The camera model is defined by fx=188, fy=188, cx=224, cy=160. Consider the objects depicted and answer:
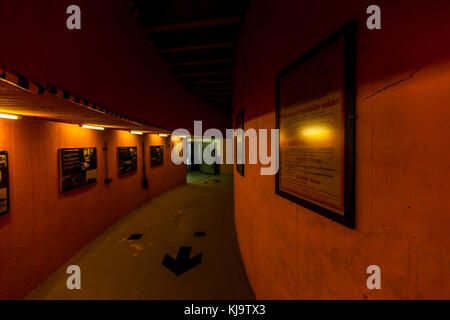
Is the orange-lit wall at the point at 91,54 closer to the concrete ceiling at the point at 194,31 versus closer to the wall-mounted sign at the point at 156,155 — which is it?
the concrete ceiling at the point at 194,31

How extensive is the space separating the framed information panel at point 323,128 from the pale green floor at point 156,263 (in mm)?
1784

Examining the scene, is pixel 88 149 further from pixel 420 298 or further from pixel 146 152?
pixel 420 298

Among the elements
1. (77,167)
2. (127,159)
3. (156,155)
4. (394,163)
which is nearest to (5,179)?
(77,167)

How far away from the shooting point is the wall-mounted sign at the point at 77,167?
2.80 m

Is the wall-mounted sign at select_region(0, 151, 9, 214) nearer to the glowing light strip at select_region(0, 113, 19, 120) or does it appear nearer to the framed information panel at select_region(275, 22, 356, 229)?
the glowing light strip at select_region(0, 113, 19, 120)

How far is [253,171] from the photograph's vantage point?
7.03ft

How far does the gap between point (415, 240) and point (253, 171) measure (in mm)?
1551

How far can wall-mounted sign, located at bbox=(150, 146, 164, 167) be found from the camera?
6102 mm

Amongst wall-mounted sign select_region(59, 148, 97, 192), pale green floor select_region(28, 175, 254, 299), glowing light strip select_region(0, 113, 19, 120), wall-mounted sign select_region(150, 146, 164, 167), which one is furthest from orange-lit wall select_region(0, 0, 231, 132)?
wall-mounted sign select_region(150, 146, 164, 167)

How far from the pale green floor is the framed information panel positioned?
1.78 m

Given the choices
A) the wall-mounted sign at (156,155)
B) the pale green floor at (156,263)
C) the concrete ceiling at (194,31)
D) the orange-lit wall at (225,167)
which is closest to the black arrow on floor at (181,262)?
the pale green floor at (156,263)

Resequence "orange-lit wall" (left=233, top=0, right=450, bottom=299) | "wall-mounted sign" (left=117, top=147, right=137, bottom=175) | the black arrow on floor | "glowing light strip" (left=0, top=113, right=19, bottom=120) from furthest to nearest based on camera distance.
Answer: "wall-mounted sign" (left=117, top=147, right=137, bottom=175), the black arrow on floor, "glowing light strip" (left=0, top=113, right=19, bottom=120), "orange-lit wall" (left=233, top=0, right=450, bottom=299)
